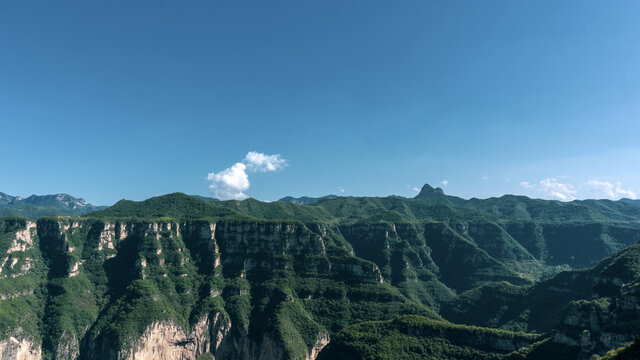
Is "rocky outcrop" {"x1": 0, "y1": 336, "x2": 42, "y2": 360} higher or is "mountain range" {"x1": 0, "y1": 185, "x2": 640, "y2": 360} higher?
"mountain range" {"x1": 0, "y1": 185, "x2": 640, "y2": 360}

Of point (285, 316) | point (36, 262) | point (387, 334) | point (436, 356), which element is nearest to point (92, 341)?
point (36, 262)

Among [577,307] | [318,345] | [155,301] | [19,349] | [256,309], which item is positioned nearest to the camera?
[577,307]

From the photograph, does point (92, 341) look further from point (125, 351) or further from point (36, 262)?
point (36, 262)

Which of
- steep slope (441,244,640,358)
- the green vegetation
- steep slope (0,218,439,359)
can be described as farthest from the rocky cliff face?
steep slope (441,244,640,358)

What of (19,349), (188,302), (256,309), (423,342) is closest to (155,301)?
(188,302)

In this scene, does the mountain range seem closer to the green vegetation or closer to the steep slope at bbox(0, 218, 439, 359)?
the green vegetation

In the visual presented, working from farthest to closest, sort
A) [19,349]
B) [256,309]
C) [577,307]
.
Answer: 1. [256,309]
2. [19,349]
3. [577,307]

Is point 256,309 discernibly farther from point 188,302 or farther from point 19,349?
point 19,349

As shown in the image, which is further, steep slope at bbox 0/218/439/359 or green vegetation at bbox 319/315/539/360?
steep slope at bbox 0/218/439/359

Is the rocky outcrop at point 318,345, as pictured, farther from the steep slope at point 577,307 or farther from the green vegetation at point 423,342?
the steep slope at point 577,307

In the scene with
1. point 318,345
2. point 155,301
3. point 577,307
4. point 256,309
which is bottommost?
point 318,345

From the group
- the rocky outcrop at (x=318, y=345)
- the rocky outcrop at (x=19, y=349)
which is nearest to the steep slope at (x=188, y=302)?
the rocky outcrop at (x=318, y=345)

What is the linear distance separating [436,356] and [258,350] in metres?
82.1

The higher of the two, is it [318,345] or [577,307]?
[577,307]
